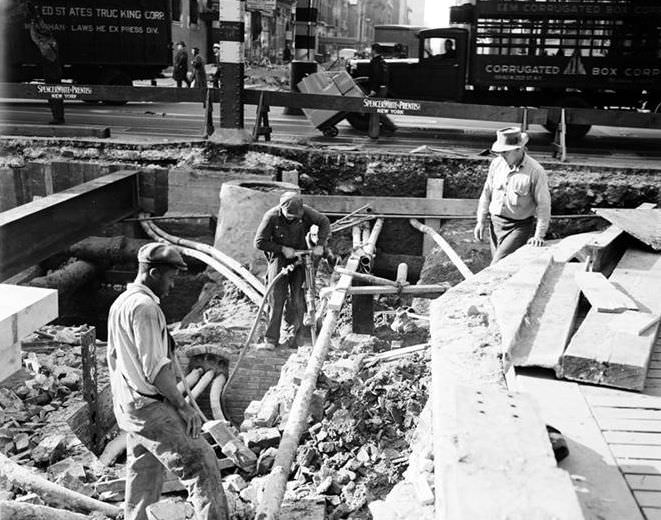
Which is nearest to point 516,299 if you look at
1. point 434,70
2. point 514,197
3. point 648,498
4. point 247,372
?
point 648,498

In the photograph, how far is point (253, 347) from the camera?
8.78 meters

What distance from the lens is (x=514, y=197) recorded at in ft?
25.7

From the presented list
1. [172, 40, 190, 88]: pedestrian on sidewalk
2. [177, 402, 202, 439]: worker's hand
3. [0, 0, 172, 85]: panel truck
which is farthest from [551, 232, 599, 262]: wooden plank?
[0, 0, 172, 85]: panel truck

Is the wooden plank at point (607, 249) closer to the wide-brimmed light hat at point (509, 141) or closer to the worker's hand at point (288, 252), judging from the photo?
the wide-brimmed light hat at point (509, 141)

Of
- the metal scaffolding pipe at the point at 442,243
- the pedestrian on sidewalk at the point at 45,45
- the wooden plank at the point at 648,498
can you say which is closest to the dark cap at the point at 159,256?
the wooden plank at the point at 648,498

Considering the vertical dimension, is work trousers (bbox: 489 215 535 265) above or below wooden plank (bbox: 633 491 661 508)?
above

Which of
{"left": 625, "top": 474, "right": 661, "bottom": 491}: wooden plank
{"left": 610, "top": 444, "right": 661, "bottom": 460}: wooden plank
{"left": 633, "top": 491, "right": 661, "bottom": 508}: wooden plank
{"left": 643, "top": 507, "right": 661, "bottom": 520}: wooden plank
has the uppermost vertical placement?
{"left": 610, "top": 444, "right": 661, "bottom": 460}: wooden plank

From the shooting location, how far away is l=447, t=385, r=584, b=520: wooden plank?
2.85 m

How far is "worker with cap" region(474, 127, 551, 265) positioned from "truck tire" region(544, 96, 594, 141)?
8214 mm

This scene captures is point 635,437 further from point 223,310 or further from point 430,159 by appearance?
point 430,159

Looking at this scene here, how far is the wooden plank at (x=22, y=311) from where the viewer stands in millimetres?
3828

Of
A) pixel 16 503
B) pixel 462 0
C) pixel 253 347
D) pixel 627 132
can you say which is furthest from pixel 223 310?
pixel 462 0

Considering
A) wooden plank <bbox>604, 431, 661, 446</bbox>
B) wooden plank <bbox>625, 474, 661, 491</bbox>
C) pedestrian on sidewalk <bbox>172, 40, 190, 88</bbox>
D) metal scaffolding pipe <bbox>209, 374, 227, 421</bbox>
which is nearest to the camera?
wooden plank <bbox>625, 474, 661, 491</bbox>

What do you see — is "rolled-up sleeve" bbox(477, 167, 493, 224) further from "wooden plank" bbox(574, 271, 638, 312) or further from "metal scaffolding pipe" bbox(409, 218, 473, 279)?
"wooden plank" bbox(574, 271, 638, 312)
